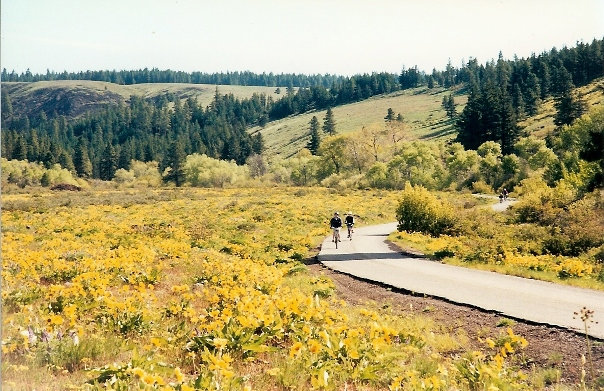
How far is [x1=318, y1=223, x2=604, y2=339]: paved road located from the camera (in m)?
10.3

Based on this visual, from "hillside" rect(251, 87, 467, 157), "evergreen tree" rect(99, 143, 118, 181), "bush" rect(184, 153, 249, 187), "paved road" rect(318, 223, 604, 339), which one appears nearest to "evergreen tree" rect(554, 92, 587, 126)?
"hillside" rect(251, 87, 467, 157)

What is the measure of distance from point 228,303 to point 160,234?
14.8 metres

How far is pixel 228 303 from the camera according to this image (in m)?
8.60

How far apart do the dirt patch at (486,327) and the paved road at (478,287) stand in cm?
35

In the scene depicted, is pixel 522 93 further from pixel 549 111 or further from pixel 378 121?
pixel 378 121

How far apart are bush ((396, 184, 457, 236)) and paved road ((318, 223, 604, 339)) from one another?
6769 millimetres

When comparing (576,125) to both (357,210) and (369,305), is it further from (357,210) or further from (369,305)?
(369,305)

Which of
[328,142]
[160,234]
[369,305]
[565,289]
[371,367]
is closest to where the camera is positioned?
[371,367]

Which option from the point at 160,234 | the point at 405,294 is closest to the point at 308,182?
the point at 160,234

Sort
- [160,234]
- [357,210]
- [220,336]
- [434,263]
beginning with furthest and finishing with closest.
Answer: [357,210]
[160,234]
[434,263]
[220,336]

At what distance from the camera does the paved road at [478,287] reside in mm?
10344

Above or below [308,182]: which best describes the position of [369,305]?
above

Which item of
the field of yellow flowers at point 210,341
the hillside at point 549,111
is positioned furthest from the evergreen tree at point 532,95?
the field of yellow flowers at point 210,341

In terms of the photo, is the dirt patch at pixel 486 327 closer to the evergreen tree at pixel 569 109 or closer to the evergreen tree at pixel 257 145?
the evergreen tree at pixel 569 109
